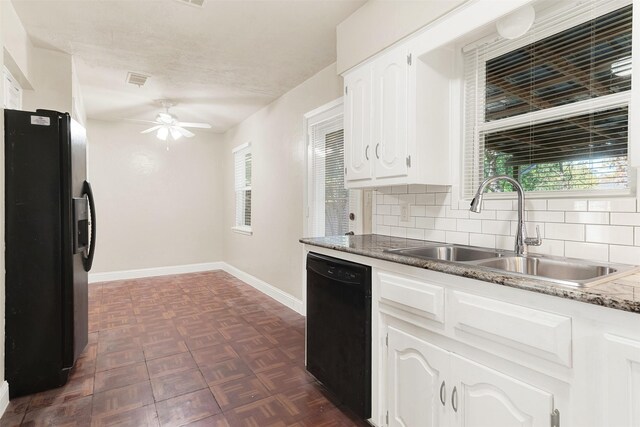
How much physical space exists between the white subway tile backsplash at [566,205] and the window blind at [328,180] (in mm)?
1719

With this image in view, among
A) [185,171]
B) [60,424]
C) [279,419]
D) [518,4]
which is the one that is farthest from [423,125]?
[185,171]

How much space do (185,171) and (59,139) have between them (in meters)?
3.71

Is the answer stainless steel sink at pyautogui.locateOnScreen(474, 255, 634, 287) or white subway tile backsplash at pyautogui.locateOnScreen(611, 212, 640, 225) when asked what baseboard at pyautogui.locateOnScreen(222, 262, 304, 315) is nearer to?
stainless steel sink at pyautogui.locateOnScreen(474, 255, 634, 287)

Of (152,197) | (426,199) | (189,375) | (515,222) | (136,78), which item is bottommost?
(189,375)

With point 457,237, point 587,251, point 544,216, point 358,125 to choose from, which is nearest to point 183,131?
point 358,125

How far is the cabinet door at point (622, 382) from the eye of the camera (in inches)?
35.0

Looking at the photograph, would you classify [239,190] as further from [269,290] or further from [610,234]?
[610,234]

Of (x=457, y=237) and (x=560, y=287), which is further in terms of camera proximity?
(x=457, y=237)

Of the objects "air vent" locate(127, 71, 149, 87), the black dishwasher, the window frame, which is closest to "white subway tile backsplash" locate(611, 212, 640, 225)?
the black dishwasher

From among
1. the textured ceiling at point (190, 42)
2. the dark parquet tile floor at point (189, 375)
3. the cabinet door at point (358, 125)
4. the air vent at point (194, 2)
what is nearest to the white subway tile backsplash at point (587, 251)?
the cabinet door at point (358, 125)

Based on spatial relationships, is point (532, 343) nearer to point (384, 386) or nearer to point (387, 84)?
point (384, 386)

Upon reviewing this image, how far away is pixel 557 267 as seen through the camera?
60.4 inches

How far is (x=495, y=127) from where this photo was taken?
1.92 m

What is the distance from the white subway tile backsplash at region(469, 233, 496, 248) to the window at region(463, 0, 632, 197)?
0.26m
